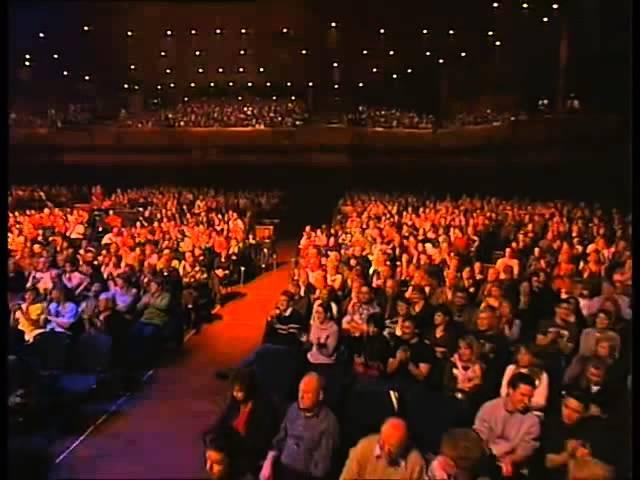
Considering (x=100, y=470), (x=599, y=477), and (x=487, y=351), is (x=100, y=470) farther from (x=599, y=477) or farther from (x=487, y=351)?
(x=599, y=477)

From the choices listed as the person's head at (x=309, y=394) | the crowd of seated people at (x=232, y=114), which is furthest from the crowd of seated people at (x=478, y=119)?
the person's head at (x=309, y=394)

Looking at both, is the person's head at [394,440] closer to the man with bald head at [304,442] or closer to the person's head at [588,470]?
the man with bald head at [304,442]

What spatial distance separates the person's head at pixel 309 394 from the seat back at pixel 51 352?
128 cm

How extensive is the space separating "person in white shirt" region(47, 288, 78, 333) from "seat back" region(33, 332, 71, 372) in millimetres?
61

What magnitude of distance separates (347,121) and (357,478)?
1.87 meters

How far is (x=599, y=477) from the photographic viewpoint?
18.7 feet

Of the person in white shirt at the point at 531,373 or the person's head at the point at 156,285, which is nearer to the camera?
the person in white shirt at the point at 531,373

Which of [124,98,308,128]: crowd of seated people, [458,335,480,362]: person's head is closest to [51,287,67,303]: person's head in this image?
[124,98,308,128]: crowd of seated people

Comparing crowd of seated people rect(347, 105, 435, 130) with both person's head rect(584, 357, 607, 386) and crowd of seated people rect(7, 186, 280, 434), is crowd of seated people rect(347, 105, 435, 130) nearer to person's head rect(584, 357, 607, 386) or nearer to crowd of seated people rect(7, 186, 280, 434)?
→ crowd of seated people rect(7, 186, 280, 434)

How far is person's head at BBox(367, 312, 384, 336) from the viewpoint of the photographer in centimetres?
601

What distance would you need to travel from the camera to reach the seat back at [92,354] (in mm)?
6070

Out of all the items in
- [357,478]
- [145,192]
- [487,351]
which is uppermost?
[145,192]

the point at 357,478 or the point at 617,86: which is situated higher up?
the point at 617,86

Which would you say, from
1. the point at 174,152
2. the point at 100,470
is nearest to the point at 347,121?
the point at 174,152
